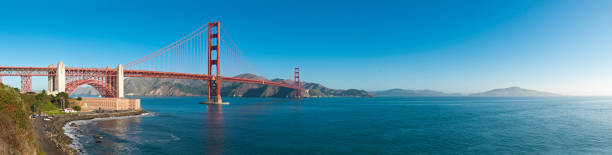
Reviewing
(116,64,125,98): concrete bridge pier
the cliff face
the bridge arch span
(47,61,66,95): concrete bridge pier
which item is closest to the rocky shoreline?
the cliff face

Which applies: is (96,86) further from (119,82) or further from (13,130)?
(13,130)

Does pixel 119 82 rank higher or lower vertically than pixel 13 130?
higher

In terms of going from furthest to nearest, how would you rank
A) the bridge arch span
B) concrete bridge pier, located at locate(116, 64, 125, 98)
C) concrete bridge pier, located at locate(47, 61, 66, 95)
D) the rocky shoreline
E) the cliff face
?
concrete bridge pier, located at locate(116, 64, 125, 98) < the bridge arch span < concrete bridge pier, located at locate(47, 61, 66, 95) < the rocky shoreline < the cliff face

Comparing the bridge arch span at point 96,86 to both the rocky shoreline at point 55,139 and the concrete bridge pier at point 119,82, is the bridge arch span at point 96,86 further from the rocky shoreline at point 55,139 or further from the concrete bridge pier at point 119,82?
the rocky shoreline at point 55,139

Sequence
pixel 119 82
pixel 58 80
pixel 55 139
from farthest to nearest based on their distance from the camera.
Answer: pixel 119 82
pixel 58 80
pixel 55 139

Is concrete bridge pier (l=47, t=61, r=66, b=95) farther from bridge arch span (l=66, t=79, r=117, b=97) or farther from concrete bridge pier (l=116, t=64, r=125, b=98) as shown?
concrete bridge pier (l=116, t=64, r=125, b=98)

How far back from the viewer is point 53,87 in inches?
2453

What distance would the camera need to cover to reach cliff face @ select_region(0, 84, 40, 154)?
15637 mm

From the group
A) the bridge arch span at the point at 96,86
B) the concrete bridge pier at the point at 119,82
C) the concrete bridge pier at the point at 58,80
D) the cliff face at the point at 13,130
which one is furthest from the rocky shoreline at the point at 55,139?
the concrete bridge pier at the point at 119,82

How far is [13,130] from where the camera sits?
16.5 m

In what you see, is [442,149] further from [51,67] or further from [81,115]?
[51,67]

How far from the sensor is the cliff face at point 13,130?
51.3ft

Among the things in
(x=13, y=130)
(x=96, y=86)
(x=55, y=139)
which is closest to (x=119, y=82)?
(x=96, y=86)

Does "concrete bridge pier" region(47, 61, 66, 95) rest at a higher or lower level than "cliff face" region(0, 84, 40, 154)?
higher
